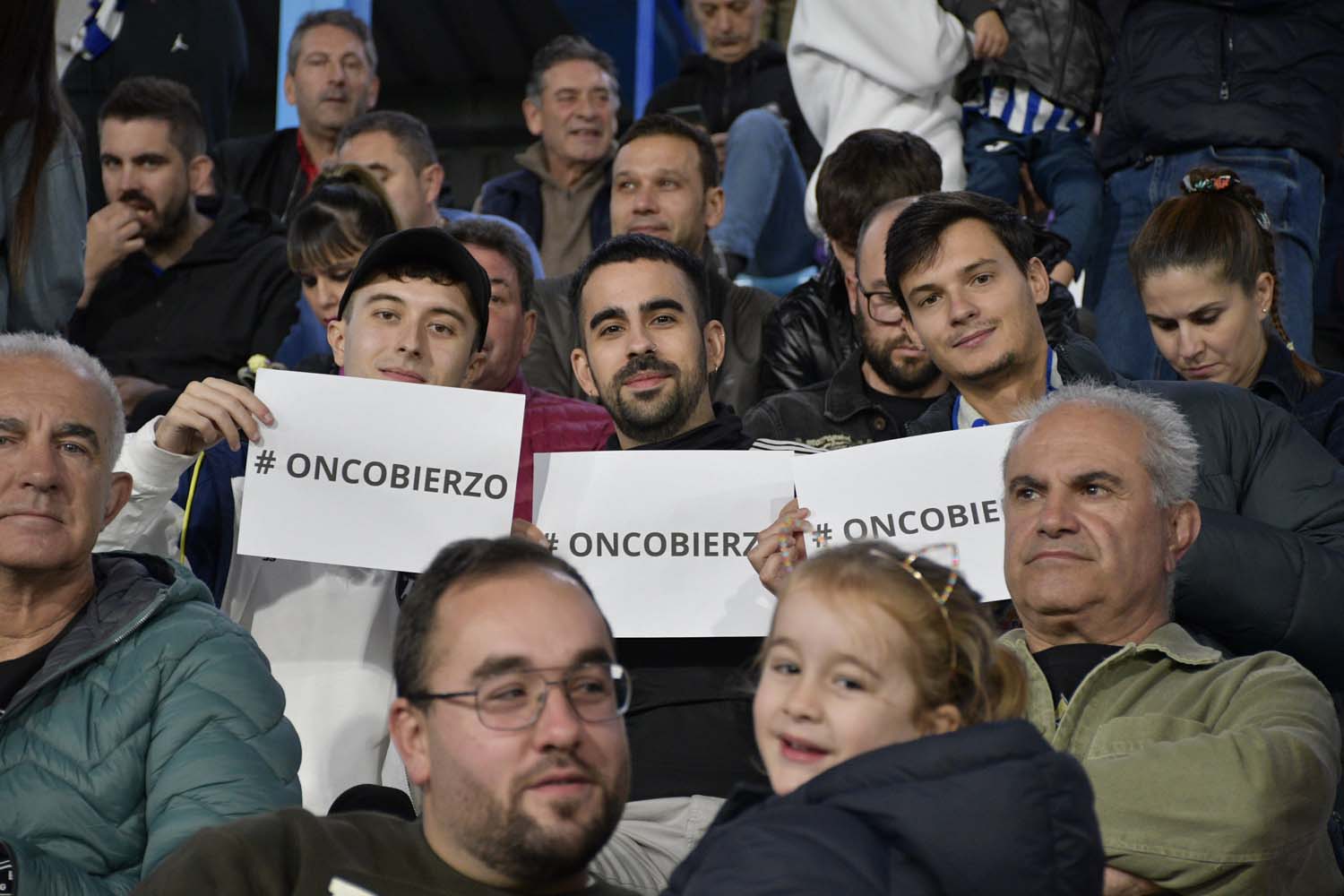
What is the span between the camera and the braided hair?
15.7ft

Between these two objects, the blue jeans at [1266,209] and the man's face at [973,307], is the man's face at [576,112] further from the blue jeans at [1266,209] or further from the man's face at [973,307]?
the man's face at [973,307]

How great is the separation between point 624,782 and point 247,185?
5.20m

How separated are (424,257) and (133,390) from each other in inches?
67.4

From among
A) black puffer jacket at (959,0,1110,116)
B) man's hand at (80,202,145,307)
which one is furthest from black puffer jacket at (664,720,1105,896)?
man's hand at (80,202,145,307)

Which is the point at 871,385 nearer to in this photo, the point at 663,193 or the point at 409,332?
the point at 663,193

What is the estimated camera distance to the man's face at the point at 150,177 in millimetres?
6320

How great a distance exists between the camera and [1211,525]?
3594mm

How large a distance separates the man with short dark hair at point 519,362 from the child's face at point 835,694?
1.65 meters

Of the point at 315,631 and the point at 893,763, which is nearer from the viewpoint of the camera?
the point at 893,763

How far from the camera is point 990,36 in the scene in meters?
6.02

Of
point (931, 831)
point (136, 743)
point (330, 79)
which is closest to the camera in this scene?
point (931, 831)

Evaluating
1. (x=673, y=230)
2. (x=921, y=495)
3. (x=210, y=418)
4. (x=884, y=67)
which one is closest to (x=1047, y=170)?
(x=884, y=67)

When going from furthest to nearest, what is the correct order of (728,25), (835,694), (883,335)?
(728,25) < (883,335) < (835,694)

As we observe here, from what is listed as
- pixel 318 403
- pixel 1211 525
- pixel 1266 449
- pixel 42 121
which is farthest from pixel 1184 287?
pixel 42 121
